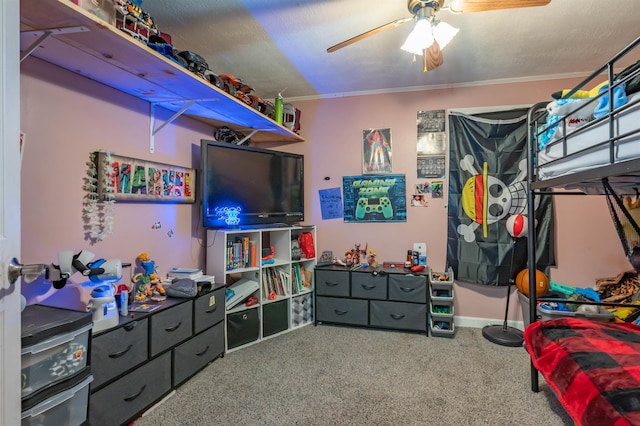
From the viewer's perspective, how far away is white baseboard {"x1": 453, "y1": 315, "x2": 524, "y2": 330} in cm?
291

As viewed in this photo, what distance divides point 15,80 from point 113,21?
60 centimetres

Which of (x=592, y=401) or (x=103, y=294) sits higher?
(x=103, y=294)

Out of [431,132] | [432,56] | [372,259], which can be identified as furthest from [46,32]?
[431,132]

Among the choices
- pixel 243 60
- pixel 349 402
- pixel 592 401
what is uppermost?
pixel 243 60

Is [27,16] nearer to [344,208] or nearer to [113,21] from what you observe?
[113,21]

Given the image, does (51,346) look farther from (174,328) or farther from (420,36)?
(420,36)

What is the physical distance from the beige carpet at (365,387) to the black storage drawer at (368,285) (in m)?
0.38

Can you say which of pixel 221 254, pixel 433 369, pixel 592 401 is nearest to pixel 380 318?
pixel 433 369

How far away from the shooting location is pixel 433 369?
219 cm

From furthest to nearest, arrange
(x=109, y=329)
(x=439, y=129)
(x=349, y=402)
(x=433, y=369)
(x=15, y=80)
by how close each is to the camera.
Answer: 1. (x=439, y=129)
2. (x=433, y=369)
3. (x=349, y=402)
4. (x=109, y=329)
5. (x=15, y=80)

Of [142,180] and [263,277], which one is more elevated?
[142,180]

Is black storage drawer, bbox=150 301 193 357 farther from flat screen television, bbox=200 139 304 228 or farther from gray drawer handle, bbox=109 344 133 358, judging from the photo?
flat screen television, bbox=200 139 304 228

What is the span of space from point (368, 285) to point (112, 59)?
2435 mm

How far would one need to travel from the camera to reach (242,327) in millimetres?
2514
